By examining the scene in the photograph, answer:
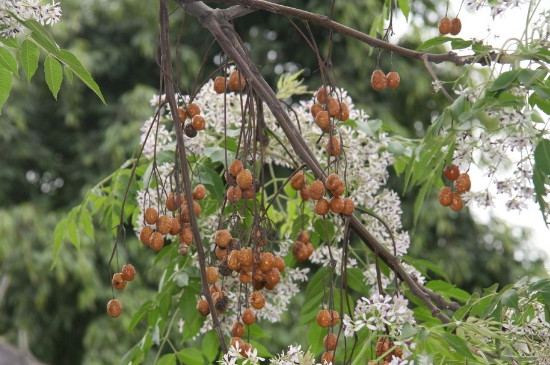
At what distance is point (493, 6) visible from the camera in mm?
989

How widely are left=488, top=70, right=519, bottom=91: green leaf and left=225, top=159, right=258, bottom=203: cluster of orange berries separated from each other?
0.33 meters

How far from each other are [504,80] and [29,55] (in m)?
0.64

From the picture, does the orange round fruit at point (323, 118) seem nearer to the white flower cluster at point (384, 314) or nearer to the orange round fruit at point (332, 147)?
the orange round fruit at point (332, 147)

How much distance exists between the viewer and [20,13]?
1088 millimetres

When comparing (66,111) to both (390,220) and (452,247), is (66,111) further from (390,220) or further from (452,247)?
(390,220)

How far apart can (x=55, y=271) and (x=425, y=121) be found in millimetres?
2884

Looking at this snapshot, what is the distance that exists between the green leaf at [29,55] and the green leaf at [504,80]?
2.02 ft

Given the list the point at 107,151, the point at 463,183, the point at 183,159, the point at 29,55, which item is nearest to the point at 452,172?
the point at 463,183

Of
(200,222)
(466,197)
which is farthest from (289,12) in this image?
(200,222)

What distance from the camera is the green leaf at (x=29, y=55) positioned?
1.17 m

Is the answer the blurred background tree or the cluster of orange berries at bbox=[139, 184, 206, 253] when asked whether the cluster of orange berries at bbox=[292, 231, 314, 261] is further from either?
the blurred background tree

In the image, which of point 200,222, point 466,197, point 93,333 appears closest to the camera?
point 466,197

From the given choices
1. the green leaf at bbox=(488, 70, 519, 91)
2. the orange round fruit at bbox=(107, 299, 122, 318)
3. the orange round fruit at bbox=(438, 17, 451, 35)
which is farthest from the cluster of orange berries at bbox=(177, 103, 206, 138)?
the green leaf at bbox=(488, 70, 519, 91)

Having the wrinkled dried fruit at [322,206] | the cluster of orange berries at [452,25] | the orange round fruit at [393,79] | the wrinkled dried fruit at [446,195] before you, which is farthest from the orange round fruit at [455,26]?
the wrinkled dried fruit at [322,206]
